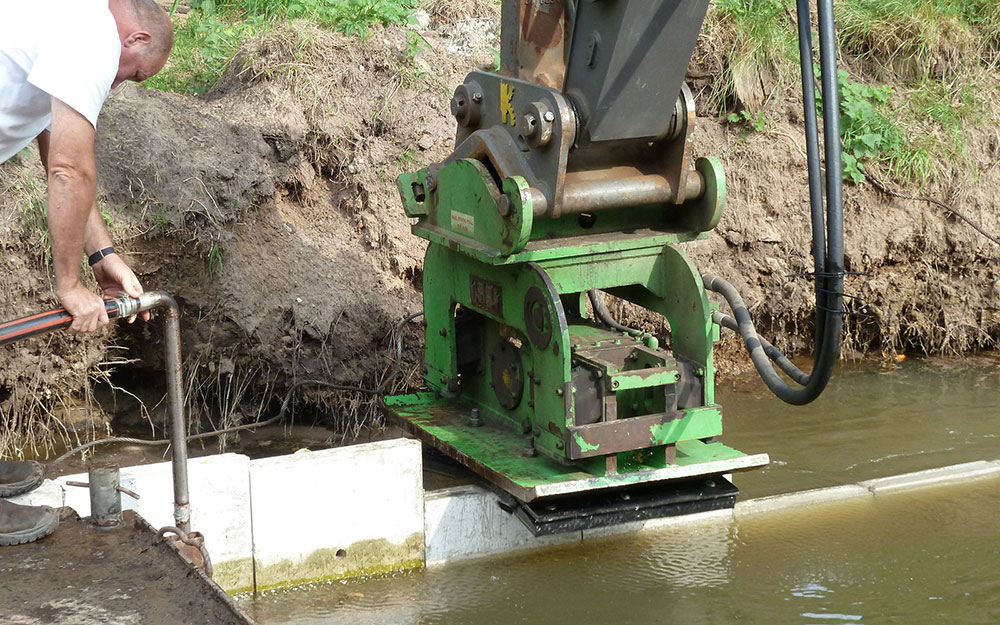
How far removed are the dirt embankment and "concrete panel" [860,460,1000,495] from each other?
3.27ft

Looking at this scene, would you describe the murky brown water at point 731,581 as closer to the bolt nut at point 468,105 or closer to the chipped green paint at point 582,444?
the chipped green paint at point 582,444

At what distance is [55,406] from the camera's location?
234 inches

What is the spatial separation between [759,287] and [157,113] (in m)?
3.80

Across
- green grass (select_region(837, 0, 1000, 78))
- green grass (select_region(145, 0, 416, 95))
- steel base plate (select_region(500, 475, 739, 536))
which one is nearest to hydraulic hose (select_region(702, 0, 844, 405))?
steel base plate (select_region(500, 475, 739, 536))

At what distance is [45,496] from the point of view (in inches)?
162

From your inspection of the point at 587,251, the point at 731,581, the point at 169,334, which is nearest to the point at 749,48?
the point at 587,251

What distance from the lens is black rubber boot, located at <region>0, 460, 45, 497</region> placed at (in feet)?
13.1

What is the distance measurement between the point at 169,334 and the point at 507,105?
1791 millimetres

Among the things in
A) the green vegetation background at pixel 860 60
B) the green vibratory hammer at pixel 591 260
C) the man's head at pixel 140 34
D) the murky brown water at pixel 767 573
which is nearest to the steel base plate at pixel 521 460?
the green vibratory hammer at pixel 591 260

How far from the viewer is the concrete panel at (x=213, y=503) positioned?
4246 mm

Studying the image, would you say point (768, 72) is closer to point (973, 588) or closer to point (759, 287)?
point (759, 287)

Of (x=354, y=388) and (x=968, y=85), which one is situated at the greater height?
(x=968, y=85)

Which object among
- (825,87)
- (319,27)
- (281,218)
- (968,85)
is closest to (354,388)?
(281,218)

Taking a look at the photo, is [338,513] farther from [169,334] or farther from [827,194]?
[827,194]
